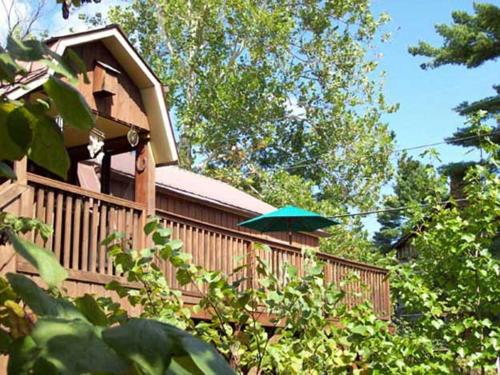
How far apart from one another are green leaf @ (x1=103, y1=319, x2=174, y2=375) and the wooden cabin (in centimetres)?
656

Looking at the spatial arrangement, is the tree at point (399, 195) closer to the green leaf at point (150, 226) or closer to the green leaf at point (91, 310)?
the green leaf at point (150, 226)

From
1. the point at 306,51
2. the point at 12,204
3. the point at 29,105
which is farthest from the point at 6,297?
the point at 306,51

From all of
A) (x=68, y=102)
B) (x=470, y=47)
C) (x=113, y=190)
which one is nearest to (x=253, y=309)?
(x=68, y=102)

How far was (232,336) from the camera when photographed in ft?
17.9

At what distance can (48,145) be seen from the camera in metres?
1.02

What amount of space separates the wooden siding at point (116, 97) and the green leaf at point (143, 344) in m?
9.40

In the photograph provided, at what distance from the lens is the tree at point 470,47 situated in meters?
26.3

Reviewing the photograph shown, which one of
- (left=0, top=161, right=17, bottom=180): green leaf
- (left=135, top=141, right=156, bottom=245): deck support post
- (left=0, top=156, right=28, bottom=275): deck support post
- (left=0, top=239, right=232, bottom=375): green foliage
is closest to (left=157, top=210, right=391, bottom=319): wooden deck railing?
(left=135, top=141, right=156, bottom=245): deck support post

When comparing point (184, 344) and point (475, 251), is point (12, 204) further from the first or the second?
point (184, 344)

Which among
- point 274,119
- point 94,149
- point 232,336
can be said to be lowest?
point 232,336

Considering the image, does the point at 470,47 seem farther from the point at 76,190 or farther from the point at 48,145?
the point at 48,145

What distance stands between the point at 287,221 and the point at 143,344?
14.9m

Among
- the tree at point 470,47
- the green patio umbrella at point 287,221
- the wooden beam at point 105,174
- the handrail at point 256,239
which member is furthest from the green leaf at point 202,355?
the tree at point 470,47

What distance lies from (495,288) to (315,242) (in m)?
11.3
